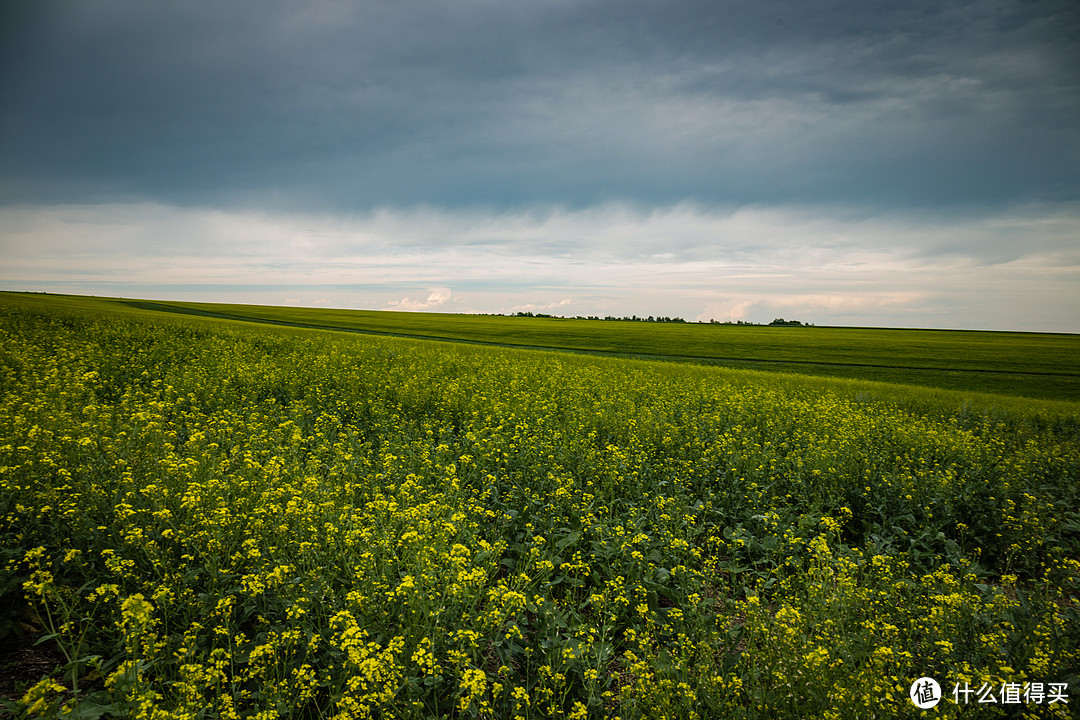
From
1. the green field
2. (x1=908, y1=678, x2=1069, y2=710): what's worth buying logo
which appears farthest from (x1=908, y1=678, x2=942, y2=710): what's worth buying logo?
the green field

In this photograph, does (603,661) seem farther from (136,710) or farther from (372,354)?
(372,354)

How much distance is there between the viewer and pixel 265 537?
4609mm

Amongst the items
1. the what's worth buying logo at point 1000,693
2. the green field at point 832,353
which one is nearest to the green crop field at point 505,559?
the what's worth buying logo at point 1000,693

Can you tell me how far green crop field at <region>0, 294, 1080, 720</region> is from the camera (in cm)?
337

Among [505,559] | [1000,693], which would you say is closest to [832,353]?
[1000,693]

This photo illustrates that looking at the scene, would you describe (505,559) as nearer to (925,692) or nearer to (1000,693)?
(925,692)

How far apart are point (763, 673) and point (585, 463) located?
4.10 metres

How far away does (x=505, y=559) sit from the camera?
16.7ft

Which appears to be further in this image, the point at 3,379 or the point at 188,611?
the point at 3,379

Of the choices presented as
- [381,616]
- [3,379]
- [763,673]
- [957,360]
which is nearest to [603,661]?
[763,673]

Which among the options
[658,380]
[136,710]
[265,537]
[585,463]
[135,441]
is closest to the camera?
[136,710]

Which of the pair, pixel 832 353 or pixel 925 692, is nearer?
pixel 925 692

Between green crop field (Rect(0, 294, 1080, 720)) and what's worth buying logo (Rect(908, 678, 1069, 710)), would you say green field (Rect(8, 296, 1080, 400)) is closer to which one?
green crop field (Rect(0, 294, 1080, 720))

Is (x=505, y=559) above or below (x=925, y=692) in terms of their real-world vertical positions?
above
